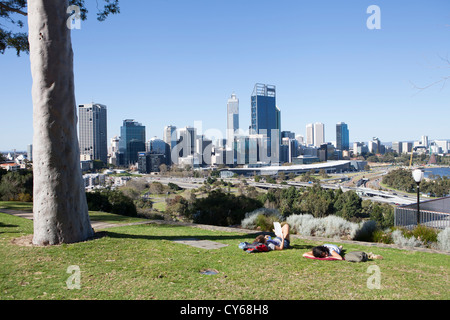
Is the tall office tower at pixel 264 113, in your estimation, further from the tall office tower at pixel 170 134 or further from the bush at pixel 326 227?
the bush at pixel 326 227

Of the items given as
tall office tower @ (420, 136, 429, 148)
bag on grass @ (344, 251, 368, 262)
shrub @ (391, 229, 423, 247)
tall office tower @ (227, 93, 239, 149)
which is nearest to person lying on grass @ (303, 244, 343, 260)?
bag on grass @ (344, 251, 368, 262)

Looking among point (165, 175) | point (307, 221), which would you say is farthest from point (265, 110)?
point (307, 221)

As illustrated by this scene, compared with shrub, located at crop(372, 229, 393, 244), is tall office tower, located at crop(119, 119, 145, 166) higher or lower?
higher

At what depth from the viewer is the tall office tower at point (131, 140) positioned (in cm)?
11644

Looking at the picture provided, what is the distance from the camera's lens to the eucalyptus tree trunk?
5.93 meters

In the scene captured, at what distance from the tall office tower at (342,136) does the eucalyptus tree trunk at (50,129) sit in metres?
188

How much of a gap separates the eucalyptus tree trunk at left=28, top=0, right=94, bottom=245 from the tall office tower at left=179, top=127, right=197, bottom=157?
109 metres

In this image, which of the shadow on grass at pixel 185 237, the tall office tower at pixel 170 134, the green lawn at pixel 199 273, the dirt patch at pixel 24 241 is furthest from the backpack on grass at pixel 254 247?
the tall office tower at pixel 170 134

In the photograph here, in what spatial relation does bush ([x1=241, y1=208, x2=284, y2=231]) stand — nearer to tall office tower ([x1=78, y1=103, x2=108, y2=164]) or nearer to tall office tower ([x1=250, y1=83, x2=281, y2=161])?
tall office tower ([x1=78, y1=103, x2=108, y2=164])

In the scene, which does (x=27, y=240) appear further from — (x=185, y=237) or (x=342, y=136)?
(x=342, y=136)

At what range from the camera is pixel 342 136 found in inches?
7318
